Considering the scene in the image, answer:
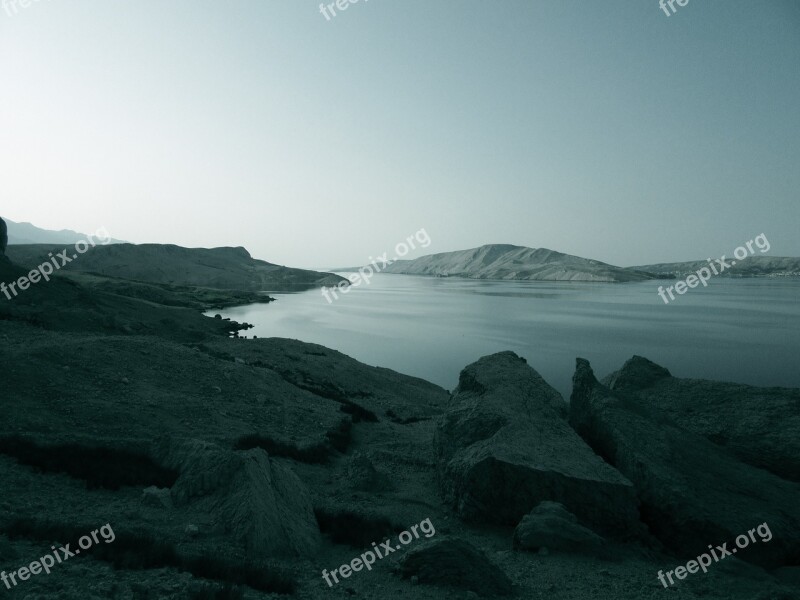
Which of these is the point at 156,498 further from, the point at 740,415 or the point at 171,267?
the point at 171,267

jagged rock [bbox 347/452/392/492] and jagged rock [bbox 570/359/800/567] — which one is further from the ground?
jagged rock [bbox 347/452/392/492]

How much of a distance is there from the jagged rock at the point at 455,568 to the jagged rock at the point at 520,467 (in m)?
2.48

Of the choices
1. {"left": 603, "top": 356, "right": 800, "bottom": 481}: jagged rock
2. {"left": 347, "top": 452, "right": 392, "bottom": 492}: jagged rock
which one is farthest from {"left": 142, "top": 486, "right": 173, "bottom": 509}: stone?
{"left": 603, "top": 356, "right": 800, "bottom": 481}: jagged rock

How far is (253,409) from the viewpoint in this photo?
51.3 feet

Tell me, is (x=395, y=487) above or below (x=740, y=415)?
above

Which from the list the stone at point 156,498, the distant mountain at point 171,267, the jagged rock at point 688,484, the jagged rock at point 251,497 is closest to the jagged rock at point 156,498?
the stone at point 156,498

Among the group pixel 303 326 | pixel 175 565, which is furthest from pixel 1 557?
pixel 303 326

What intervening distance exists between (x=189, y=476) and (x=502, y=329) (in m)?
53.6

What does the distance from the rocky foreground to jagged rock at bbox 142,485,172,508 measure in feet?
0.10

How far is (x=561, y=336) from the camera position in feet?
172

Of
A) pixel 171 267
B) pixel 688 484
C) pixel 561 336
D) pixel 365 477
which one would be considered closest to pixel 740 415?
pixel 688 484

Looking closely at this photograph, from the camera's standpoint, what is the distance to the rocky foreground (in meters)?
6.50

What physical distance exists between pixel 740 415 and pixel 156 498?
14419mm

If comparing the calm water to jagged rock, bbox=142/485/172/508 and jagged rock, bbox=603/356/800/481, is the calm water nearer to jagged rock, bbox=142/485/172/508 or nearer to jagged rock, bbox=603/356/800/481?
jagged rock, bbox=603/356/800/481
